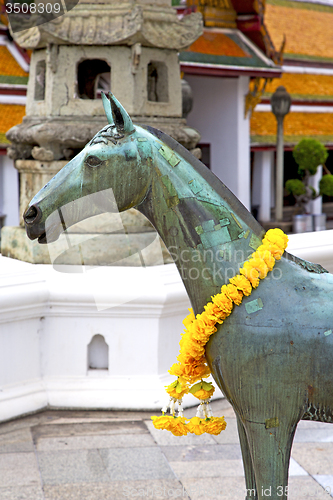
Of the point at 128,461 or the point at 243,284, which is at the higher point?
the point at 243,284

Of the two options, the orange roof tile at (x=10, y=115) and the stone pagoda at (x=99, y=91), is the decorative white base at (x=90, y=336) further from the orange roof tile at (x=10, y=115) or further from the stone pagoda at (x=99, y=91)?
the orange roof tile at (x=10, y=115)

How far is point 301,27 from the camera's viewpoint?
14.8 m

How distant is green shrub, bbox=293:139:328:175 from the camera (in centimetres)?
1253

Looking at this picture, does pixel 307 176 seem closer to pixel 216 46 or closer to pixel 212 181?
pixel 216 46

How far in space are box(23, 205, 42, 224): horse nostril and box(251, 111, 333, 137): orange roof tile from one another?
11509mm

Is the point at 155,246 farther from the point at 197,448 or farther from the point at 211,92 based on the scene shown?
the point at 211,92

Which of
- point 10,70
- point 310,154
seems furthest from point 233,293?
point 310,154

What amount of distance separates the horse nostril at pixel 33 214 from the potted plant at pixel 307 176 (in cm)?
1128

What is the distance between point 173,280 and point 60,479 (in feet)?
4.84

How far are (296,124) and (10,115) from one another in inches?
273

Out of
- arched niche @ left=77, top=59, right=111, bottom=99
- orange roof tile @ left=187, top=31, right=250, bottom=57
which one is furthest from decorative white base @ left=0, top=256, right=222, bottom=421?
orange roof tile @ left=187, top=31, right=250, bottom=57

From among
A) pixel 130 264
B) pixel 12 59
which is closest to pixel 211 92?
pixel 12 59

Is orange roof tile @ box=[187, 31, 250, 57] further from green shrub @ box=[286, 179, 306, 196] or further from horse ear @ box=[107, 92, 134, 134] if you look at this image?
horse ear @ box=[107, 92, 134, 134]

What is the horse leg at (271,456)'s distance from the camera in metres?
1.95
